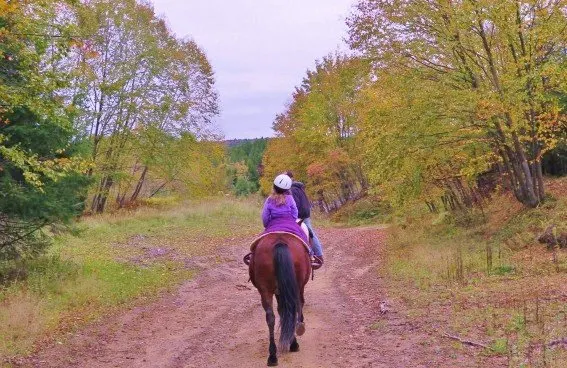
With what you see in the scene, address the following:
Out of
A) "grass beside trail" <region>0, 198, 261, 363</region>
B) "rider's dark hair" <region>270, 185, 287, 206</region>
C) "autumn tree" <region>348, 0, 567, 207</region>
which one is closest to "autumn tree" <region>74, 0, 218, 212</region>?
"grass beside trail" <region>0, 198, 261, 363</region>

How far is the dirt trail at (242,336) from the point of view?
7.55 meters

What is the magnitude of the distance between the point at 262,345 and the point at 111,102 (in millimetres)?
26872

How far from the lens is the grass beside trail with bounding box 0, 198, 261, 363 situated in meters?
9.77

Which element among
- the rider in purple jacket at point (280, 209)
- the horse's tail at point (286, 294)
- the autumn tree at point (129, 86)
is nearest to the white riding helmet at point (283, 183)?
the rider in purple jacket at point (280, 209)

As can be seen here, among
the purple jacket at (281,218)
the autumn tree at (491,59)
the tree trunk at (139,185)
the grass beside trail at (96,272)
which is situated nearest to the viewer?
the purple jacket at (281,218)

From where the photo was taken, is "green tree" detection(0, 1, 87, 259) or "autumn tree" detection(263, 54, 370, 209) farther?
"autumn tree" detection(263, 54, 370, 209)

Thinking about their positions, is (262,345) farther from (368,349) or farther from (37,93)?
(37,93)

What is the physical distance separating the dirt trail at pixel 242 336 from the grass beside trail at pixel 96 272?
703mm

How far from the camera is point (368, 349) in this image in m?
7.87

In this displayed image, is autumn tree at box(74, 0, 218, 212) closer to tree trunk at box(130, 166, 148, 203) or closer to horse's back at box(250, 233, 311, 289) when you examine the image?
tree trunk at box(130, 166, 148, 203)

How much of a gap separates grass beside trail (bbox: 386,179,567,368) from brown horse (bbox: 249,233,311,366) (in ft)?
6.68

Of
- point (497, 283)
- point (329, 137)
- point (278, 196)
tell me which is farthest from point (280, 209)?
point (329, 137)

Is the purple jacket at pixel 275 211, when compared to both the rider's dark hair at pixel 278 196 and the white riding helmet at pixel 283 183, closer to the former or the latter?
the rider's dark hair at pixel 278 196

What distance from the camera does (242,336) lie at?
912 cm
